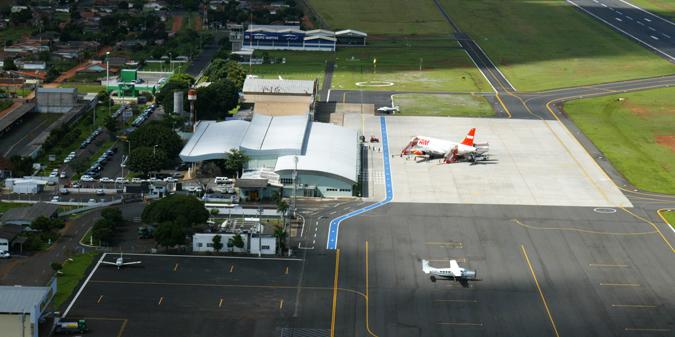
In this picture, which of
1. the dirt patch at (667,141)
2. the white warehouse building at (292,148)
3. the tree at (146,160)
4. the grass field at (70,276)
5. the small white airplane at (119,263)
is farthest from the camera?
the dirt patch at (667,141)

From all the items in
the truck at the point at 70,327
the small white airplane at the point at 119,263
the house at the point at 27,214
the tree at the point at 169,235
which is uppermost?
the house at the point at 27,214

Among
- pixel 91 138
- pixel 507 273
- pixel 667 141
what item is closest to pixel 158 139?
pixel 91 138

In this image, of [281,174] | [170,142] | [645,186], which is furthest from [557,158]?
[170,142]

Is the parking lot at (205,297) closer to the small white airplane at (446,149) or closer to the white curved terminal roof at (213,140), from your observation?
the white curved terminal roof at (213,140)

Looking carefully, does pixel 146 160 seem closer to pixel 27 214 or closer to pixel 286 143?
pixel 286 143

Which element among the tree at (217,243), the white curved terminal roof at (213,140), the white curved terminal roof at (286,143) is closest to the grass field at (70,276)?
the tree at (217,243)

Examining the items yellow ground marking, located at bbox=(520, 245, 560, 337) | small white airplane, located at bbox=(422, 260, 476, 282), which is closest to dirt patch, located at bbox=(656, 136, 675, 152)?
yellow ground marking, located at bbox=(520, 245, 560, 337)
